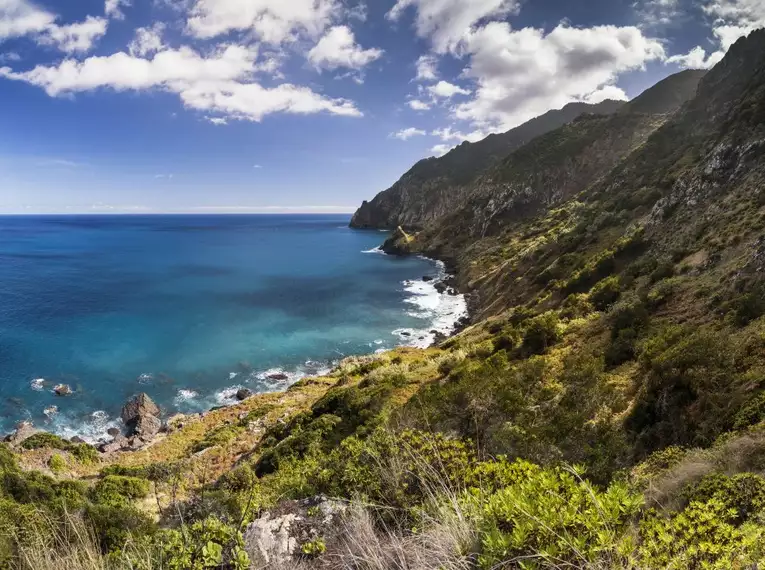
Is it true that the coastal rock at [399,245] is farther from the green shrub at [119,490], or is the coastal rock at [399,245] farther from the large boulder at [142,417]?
the green shrub at [119,490]

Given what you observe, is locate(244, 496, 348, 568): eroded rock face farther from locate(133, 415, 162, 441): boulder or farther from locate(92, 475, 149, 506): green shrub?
locate(133, 415, 162, 441): boulder

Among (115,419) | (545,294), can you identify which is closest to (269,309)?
(115,419)

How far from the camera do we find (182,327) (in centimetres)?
5216

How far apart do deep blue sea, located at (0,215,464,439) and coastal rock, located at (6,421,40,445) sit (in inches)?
38.3

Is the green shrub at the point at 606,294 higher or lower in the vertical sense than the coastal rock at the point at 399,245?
lower

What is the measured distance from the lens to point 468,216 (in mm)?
113250

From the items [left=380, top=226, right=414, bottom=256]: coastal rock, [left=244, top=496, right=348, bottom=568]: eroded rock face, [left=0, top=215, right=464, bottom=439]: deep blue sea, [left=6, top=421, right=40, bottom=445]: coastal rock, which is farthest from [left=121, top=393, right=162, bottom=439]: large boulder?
[left=380, top=226, right=414, bottom=256]: coastal rock

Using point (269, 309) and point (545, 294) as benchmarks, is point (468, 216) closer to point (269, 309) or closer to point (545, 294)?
point (269, 309)

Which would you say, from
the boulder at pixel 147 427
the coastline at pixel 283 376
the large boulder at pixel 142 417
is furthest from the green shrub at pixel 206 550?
the large boulder at pixel 142 417

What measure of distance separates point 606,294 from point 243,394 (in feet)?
104

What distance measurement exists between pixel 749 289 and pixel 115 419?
42886 millimetres

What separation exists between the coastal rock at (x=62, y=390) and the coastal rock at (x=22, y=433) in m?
4.32

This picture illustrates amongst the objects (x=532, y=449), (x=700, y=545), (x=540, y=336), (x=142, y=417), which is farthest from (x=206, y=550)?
(x=142, y=417)

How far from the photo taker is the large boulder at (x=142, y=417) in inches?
1217
